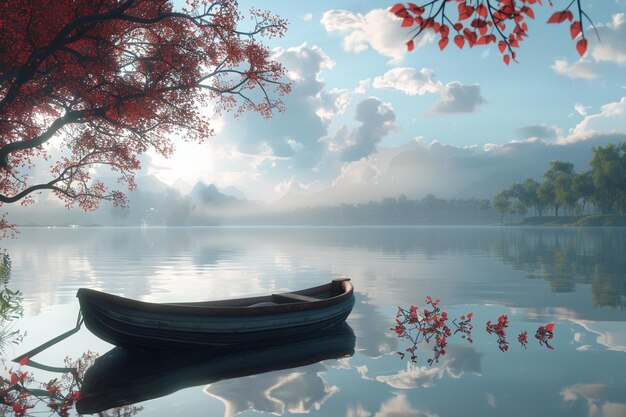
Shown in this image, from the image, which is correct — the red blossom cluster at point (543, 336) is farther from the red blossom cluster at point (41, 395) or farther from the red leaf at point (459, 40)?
the red blossom cluster at point (41, 395)

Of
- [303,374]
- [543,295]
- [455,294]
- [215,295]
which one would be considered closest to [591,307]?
[543,295]

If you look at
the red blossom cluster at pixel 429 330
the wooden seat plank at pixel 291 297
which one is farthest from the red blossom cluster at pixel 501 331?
the wooden seat plank at pixel 291 297

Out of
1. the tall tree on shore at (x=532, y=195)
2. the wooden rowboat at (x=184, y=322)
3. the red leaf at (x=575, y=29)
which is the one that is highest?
the tall tree on shore at (x=532, y=195)

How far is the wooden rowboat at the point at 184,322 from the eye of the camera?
44.5 ft

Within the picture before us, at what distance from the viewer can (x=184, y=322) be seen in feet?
46.1

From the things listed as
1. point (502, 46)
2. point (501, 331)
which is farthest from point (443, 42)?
point (501, 331)

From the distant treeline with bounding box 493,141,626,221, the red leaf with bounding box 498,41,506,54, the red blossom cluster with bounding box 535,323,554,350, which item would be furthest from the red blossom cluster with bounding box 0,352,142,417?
the distant treeline with bounding box 493,141,626,221

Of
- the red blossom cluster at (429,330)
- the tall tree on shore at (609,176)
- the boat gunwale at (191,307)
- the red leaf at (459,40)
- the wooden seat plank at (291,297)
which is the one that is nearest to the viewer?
the red leaf at (459,40)

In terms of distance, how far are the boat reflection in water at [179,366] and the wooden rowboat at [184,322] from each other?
16.9 inches

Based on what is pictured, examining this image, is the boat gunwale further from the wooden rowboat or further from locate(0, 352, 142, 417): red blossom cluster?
locate(0, 352, 142, 417): red blossom cluster

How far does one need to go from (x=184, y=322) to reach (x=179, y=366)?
1.24m

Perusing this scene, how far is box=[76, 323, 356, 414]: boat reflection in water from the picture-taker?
36.9 feet

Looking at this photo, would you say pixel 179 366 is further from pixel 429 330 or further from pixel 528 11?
pixel 528 11

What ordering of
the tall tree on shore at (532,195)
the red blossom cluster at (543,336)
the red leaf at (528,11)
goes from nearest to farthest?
the red leaf at (528,11) → the red blossom cluster at (543,336) → the tall tree on shore at (532,195)
